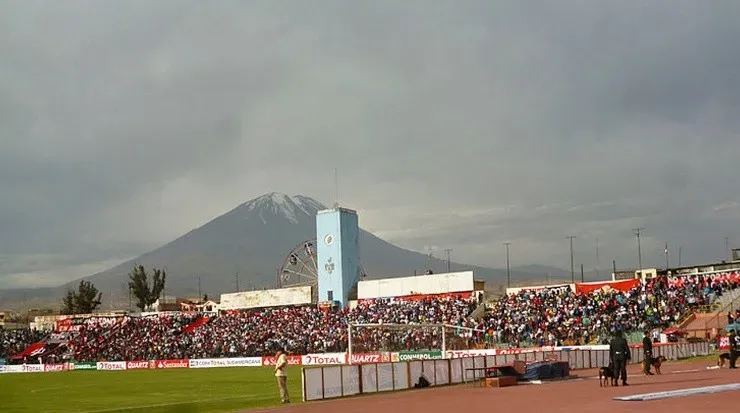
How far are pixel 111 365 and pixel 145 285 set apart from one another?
70645mm

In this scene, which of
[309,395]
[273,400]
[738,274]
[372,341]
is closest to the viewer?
[309,395]

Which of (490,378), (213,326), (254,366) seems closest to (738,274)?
(490,378)

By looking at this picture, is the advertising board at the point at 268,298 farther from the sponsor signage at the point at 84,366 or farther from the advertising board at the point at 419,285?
the sponsor signage at the point at 84,366

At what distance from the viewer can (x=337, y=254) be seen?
8769 cm

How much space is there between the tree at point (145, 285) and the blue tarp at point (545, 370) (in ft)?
393

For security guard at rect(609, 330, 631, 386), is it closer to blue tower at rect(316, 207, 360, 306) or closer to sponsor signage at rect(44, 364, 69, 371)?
blue tower at rect(316, 207, 360, 306)

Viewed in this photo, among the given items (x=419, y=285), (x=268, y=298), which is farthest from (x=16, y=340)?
(x=419, y=285)

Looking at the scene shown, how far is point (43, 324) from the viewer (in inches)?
4872

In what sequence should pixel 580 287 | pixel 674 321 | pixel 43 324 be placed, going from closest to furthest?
pixel 674 321 < pixel 580 287 < pixel 43 324

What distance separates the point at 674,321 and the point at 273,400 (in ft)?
102

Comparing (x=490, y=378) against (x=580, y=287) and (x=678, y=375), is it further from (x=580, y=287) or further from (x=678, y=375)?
(x=580, y=287)

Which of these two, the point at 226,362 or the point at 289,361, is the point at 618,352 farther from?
the point at 226,362

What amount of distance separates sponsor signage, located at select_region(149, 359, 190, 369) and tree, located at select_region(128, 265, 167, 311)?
69894mm

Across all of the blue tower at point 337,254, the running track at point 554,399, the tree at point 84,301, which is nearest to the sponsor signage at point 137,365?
the blue tower at point 337,254
